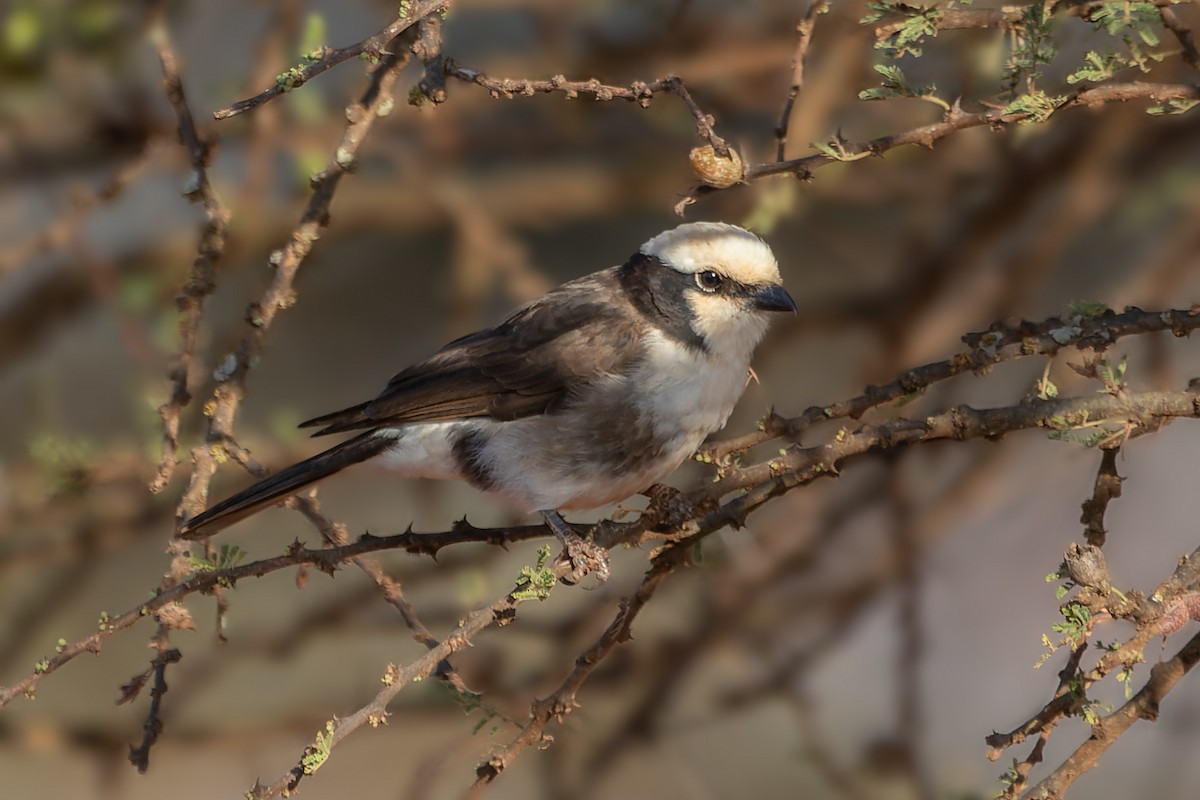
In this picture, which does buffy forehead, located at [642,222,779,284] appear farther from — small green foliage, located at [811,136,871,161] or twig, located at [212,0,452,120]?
twig, located at [212,0,452,120]

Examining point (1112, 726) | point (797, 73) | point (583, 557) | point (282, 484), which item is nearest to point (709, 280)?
point (583, 557)

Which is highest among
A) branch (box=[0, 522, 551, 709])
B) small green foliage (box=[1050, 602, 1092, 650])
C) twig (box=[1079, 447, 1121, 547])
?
branch (box=[0, 522, 551, 709])

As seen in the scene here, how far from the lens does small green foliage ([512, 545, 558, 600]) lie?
2154mm

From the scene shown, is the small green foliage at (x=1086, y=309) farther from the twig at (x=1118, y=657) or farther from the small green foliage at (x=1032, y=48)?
the twig at (x=1118, y=657)

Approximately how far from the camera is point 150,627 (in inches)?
257

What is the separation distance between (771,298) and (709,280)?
17 centimetres

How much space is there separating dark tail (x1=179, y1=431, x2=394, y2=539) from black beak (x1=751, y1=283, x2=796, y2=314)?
947mm

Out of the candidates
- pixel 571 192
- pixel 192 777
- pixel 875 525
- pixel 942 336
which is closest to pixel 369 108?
pixel 942 336

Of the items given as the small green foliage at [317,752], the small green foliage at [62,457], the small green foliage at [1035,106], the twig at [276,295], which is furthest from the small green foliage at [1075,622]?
the small green foliage at [62,457]

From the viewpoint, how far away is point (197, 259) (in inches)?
103

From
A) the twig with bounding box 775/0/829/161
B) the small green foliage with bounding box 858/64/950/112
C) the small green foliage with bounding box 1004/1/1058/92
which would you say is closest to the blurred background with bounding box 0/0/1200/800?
the twig with bounding box 775/0/829/161

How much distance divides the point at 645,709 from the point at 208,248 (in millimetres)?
2431

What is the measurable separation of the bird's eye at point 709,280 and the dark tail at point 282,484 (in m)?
0.85

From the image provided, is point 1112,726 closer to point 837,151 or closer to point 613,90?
point 837,151
